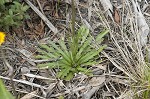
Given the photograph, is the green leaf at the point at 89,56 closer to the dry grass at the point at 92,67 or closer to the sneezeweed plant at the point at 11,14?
the dry grass at the point at 92,67

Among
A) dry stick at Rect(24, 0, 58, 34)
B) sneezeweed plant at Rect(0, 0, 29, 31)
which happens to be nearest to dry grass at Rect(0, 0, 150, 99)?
dry stick at Rect(24, 0, 58, 34)

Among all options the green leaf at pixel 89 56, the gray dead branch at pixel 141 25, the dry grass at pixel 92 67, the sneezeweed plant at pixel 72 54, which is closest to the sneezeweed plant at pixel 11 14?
the dry grass at pixel 92 67

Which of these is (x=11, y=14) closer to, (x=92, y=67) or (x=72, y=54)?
(x=72, y=54)

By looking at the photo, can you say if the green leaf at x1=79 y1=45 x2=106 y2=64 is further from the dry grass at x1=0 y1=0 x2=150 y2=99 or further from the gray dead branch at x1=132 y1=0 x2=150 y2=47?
the gray dead branch at x1=132 y1=0 x2=150 y2=47

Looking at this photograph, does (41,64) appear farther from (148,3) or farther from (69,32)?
(148,3)

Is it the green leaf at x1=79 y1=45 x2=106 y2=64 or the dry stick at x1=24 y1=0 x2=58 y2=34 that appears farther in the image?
the dry stick at x1=24 y1=0 x2=58 y2=34

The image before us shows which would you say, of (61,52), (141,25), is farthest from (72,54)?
(141,25)
